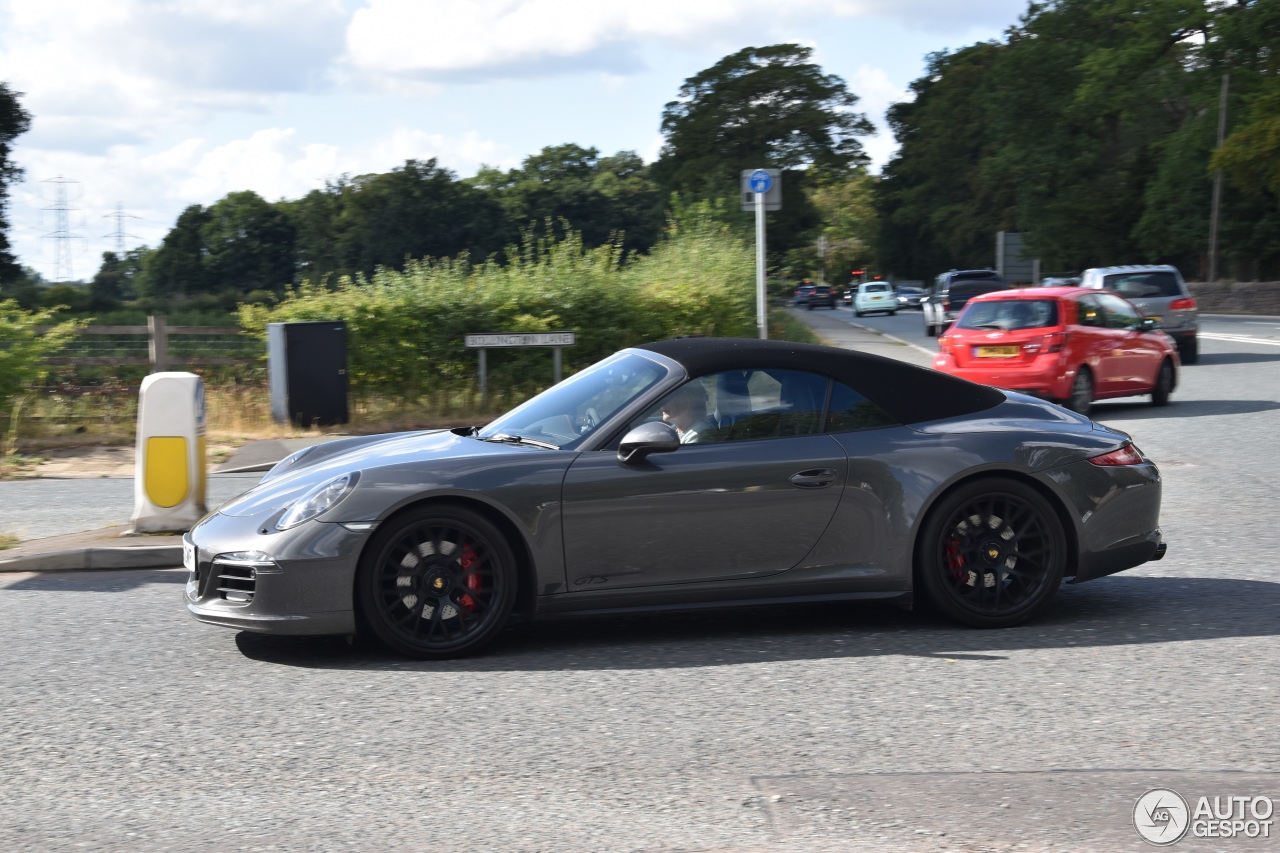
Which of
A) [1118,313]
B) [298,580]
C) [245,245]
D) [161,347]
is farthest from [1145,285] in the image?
[245,245]

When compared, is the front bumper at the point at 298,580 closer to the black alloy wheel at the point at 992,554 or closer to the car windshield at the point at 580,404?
the car windshield at the point at 580,404

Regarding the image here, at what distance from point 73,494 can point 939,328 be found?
28.7 meters

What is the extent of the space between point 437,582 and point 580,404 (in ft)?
3.67

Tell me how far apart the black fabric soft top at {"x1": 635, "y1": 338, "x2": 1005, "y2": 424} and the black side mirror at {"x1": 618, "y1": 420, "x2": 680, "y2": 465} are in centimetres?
41

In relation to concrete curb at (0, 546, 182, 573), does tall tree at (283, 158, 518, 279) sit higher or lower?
higher

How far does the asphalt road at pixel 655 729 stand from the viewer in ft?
13.1

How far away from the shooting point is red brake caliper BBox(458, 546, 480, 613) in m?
5.84

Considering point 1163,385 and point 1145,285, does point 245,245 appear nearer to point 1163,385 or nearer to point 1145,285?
point 1145,285

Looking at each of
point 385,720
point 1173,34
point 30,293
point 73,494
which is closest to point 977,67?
point 1173,34

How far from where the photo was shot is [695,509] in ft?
19.7

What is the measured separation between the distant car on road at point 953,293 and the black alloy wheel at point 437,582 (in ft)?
101

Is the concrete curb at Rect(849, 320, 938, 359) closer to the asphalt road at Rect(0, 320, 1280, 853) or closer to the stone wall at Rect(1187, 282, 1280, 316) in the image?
the stone wall at Rect(1187, 282, 1280, 316)

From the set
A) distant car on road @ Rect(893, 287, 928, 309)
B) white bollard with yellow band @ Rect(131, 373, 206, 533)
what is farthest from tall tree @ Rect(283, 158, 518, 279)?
white bollard with yellow band @ Rect(131, 373, 206, 533)

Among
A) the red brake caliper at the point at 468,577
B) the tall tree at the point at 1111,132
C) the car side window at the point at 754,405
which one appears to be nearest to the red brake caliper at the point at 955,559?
the car side window at the point at 754,405
